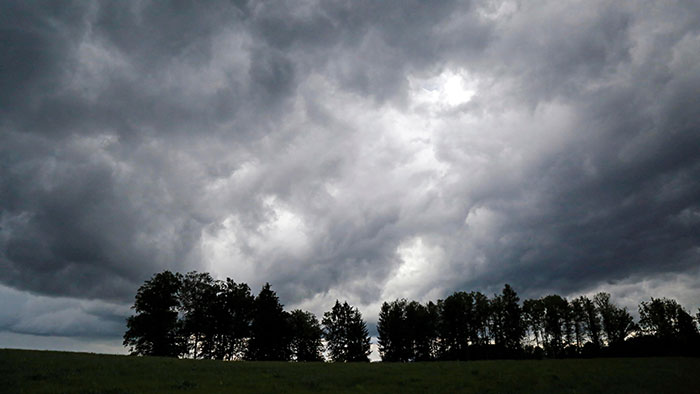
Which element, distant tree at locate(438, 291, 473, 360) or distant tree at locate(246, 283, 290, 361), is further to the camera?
distant tree at locate(438, 291, 473, 360)

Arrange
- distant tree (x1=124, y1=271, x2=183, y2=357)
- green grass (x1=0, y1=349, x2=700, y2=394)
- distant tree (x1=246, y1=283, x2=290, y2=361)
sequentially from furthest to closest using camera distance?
distant tree (x1=246, y1=283, x2=290, y2=361), distant tree (x1=124, y1=271, x2=183, y2=357), green grass (x1=0, y1=349, x2=700, y2=394)

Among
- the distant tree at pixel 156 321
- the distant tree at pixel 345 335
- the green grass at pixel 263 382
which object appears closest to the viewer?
the green grass at pixel 263 382

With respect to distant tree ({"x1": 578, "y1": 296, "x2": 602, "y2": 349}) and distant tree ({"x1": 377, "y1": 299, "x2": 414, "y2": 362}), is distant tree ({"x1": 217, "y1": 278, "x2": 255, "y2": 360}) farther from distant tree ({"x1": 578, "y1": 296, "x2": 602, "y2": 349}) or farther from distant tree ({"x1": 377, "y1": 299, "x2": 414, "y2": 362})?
distant tree ({"x1": 578, "y1": 296, "x2": 602, "y2": 349})

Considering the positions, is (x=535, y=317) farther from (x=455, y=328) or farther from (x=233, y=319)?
(x=233, y=319)

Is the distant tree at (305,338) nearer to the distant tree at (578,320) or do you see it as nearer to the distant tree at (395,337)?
the distant tree at (395,337)

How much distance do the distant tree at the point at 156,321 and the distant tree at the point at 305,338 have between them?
124 ft

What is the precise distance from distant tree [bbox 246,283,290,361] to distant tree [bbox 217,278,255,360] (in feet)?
11.3

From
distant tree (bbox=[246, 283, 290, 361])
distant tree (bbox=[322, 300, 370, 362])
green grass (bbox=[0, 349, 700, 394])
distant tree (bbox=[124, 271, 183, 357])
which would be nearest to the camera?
green grass (bbox=[0, 349, 700, 394])

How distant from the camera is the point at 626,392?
23.3m

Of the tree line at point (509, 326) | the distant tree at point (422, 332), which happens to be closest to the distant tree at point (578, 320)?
the tree line at point (509, 326)

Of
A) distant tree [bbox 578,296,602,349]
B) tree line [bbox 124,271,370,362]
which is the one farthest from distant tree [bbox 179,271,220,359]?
distant tree [bbox 578,296,602,349]

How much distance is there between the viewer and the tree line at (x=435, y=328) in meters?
85.3

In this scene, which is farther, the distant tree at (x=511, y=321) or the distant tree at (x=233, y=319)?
the distant tree at (x=511, y=321)

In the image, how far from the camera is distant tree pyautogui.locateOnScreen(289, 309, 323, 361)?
107 meters
